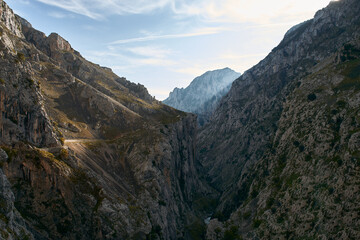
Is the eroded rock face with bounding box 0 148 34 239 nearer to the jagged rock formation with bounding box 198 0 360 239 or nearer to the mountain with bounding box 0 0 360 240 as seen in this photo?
the mountain with bounding box 0 0 360 240

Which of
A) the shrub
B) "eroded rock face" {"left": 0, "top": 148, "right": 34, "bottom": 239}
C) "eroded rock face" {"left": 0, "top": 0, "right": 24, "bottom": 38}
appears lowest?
"eroded rock face" {"left": 0, "top": 148, "right": 34, "bottom": 239}

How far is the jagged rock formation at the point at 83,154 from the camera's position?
73.0m

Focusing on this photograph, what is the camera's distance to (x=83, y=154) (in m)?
98.6

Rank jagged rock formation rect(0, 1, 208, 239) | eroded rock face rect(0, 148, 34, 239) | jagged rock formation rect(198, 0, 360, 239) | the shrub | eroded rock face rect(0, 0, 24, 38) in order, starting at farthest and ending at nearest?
1. eroded rock face rect(0, 0, 24, 38)
2. the shrub
3. jagged rock formation rect(198, 0, 360, 239)
4. jagged rock formation rect(0, 1, 208, 239)
5. eroded rock face rect(0, 148, 34, 239)

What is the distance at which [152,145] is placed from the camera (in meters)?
129

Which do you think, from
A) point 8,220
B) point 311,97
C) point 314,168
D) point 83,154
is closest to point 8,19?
point 83,154

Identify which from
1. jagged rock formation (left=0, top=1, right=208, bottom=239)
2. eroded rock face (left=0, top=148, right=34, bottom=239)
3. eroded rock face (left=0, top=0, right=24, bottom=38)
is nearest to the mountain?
eroded rock face (left=0, top=148, right=34, bottom=239)

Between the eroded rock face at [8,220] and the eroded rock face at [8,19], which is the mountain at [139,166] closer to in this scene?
the eroded rock face at [8,220]

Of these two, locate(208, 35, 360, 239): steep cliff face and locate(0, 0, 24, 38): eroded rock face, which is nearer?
locate(208, 35, 360, 239): steep cliff face

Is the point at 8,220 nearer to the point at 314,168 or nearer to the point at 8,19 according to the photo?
the point at 314,168

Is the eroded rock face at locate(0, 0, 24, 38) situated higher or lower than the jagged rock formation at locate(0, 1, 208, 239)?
higher

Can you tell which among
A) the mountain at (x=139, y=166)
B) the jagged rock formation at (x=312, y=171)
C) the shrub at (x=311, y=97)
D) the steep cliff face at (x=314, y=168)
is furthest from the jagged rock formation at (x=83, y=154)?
the shrub at (x=311, y=97)

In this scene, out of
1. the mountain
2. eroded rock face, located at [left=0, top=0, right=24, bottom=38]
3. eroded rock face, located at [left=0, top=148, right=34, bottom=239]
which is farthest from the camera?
eroded rock face, located at [left=0, top=0, right=24, bottom=38]

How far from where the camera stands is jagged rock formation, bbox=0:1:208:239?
7300 cm
